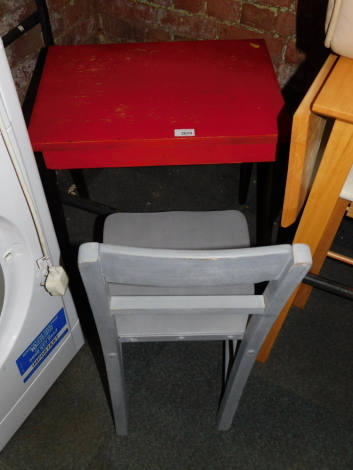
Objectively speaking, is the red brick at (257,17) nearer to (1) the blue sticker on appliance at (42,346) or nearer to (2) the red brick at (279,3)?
(2) the red brick at (279,3)

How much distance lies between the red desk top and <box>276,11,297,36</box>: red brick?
16.9 inches

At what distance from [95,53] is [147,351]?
0.99 meters

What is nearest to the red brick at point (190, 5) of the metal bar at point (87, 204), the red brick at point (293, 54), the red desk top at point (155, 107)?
the red brick at point (293, 54)

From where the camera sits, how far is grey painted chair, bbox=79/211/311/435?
736 millimetres

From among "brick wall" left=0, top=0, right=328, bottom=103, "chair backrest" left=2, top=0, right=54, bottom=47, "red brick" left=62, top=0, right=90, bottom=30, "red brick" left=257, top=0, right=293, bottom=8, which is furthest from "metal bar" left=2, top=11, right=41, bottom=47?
"red brick" left=257, top=0, right=293, bottom=8

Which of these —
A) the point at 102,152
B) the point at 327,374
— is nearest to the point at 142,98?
the point at 102,152

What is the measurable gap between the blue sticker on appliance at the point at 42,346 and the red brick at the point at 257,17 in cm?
133

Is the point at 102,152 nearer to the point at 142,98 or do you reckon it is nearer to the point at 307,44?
the point at 142,98

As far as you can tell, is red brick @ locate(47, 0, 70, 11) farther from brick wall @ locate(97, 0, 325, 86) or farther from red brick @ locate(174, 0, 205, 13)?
red brick @ locate(174, 0, 205, 13)

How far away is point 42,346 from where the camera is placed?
1.34 m

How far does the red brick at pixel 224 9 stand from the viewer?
6.17 feet

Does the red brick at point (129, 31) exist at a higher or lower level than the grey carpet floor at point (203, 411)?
higher

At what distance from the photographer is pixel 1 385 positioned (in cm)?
123

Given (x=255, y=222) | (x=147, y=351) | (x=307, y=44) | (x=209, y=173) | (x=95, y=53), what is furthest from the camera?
(x=209, y=173)
